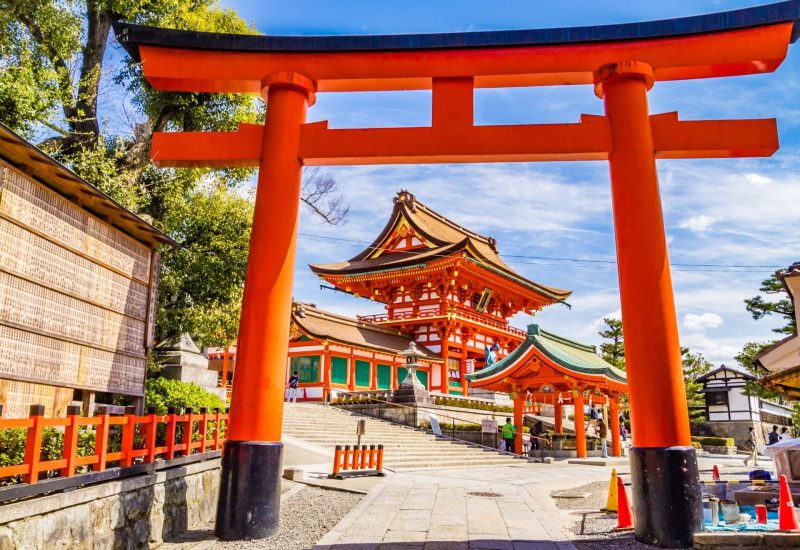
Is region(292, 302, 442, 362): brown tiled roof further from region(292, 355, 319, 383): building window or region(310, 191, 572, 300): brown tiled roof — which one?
region(310, 191, 572, 300): brown tiled roof

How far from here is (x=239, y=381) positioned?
6145 mm

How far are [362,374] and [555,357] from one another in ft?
36.9

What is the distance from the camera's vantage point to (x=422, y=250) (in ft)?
102

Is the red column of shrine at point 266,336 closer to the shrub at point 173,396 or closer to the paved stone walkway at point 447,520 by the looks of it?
the paved stone walkway at point 447,520

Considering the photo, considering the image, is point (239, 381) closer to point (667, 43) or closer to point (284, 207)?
point (284, 207)

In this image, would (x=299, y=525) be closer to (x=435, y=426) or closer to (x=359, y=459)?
(x=359, y=459)

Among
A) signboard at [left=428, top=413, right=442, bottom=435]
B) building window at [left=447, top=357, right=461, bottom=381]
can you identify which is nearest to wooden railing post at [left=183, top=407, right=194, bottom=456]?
signboard at [left=428, top=413, right=442, bottom=435]

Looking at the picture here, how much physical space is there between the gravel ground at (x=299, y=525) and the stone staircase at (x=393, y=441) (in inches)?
185

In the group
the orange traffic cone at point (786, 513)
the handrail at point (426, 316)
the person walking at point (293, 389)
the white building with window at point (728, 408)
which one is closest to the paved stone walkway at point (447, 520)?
the orange traffic cone at point (786, 513)

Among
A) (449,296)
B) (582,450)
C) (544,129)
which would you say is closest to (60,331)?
(544,129)

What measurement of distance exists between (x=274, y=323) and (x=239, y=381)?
0.71m

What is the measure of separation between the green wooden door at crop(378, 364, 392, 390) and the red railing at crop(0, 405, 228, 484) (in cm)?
1967

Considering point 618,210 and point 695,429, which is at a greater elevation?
point 618,210

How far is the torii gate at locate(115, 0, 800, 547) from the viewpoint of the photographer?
19.4 ft
